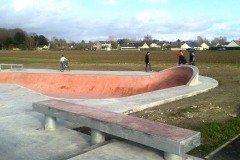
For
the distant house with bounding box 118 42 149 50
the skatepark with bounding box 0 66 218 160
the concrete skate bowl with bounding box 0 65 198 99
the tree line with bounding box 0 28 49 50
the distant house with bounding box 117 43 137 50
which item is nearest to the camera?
the skatepark with bounding box 0 66 218 160

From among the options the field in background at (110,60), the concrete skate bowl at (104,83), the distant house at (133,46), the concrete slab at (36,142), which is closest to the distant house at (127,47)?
the distant house at (133,46)

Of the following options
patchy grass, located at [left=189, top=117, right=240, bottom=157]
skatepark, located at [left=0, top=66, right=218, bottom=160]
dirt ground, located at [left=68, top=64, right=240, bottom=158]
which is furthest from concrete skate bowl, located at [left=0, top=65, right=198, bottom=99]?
patchy grass, located at [left=189, top=117, right=240, bottom=157]

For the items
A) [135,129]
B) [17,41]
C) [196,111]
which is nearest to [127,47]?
[17,41]

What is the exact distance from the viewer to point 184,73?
1527cm

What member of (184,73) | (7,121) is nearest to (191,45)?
(184,73)

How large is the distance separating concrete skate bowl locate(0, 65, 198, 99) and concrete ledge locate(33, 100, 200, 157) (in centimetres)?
857

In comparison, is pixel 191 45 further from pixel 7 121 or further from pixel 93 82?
pixel 7 121

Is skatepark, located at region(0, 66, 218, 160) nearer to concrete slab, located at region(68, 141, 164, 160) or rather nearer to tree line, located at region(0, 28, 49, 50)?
concrete slab, located at region(68, 141, 164, 160)

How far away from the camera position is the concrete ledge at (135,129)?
13.1ft

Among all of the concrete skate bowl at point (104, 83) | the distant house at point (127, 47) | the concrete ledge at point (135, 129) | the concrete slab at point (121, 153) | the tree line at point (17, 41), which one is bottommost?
the concrete skate bowl at point (104, 83)

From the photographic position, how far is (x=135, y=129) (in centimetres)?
443

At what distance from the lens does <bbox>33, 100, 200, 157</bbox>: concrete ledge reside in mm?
4008

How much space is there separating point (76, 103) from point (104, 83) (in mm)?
6439

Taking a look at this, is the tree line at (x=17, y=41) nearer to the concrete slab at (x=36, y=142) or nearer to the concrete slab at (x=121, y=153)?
the concrete slab at (x=36, y=142)
